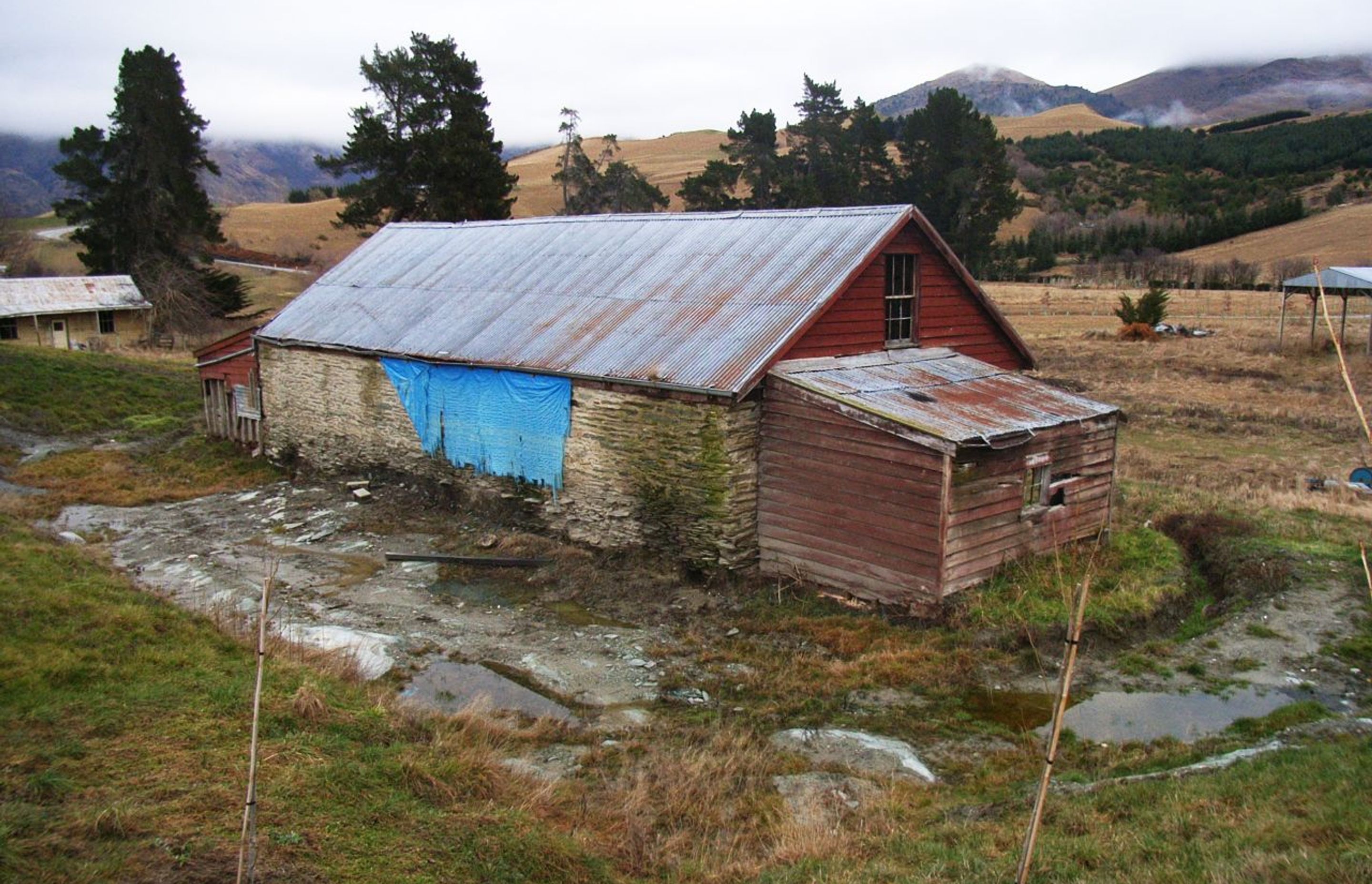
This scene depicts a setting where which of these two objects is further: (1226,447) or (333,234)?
(333,234)

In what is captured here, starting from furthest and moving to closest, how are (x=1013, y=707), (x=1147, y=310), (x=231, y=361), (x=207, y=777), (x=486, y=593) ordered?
(x=1147, y=310)
(x=231, y=361)
(x=486, y=593)
(x=1013, y=707)
(x=207, y=777)

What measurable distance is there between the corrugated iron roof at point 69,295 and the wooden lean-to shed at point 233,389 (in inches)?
800

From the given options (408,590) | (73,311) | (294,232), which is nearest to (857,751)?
(408,590)

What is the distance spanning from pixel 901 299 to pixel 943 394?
9.46 feet

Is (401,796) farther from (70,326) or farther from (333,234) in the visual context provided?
(333,234)

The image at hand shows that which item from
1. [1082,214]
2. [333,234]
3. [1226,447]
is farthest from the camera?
[1082,214]

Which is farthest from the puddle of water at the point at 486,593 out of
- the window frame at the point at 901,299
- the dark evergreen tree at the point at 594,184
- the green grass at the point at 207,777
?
the dark evergreen tree at the point at 594,184

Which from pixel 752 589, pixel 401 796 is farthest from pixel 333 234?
pixel 401 796

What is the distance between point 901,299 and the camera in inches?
689

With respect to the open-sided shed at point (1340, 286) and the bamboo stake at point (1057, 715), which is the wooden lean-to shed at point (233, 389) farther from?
the open-sided shed at point (1340, 286)

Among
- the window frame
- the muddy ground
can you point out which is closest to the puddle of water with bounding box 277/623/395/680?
the muddy ground

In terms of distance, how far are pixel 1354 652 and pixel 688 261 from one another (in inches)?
484

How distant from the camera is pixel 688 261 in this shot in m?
19.0

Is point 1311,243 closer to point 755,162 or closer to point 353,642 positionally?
point 755,162
